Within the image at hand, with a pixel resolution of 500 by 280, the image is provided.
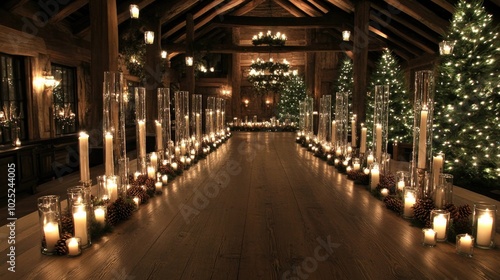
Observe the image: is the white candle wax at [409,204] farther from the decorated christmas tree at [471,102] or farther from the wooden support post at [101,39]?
the wooden support post at [101,39]

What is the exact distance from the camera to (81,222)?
2.45 metres

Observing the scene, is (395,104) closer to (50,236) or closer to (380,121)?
(380,121)

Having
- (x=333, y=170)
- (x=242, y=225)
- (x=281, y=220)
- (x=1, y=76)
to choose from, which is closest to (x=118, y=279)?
(x=242, y=225)

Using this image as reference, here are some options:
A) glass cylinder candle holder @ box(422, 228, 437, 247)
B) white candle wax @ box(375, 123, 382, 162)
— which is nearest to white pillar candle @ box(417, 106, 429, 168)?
glass cylinder candle holder @ box(422, 228, 437, 247)

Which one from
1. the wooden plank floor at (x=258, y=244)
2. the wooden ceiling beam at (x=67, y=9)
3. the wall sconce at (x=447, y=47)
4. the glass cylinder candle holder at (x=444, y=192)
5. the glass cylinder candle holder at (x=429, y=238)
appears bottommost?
the wooden plank floor at (x=258, y=244)

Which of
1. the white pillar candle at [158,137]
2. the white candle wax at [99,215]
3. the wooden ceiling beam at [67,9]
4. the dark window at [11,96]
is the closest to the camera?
the white candle wax at [99,215]

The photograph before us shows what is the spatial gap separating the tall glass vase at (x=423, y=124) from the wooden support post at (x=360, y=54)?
19.2 ft

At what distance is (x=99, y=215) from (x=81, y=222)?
0.32 metres

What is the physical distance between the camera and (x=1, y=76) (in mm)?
6645

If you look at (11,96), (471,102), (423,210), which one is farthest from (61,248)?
(471,102)

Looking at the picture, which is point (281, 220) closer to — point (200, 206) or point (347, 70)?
point (200, 206)

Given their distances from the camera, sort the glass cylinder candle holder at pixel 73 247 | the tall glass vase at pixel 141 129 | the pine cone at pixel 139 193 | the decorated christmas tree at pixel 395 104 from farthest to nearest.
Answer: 1. the decorated christmas tree at pixel 395 104
2. the tall glass vase at pixel 141 129
3. the pine cone at pixel 139 193
4. the glass cylinder candle holder at pixel 73 247

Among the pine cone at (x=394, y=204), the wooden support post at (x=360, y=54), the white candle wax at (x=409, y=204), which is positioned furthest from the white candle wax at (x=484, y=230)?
the wooden support post at (x=360, y=54)

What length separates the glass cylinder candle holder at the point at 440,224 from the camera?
262cm
